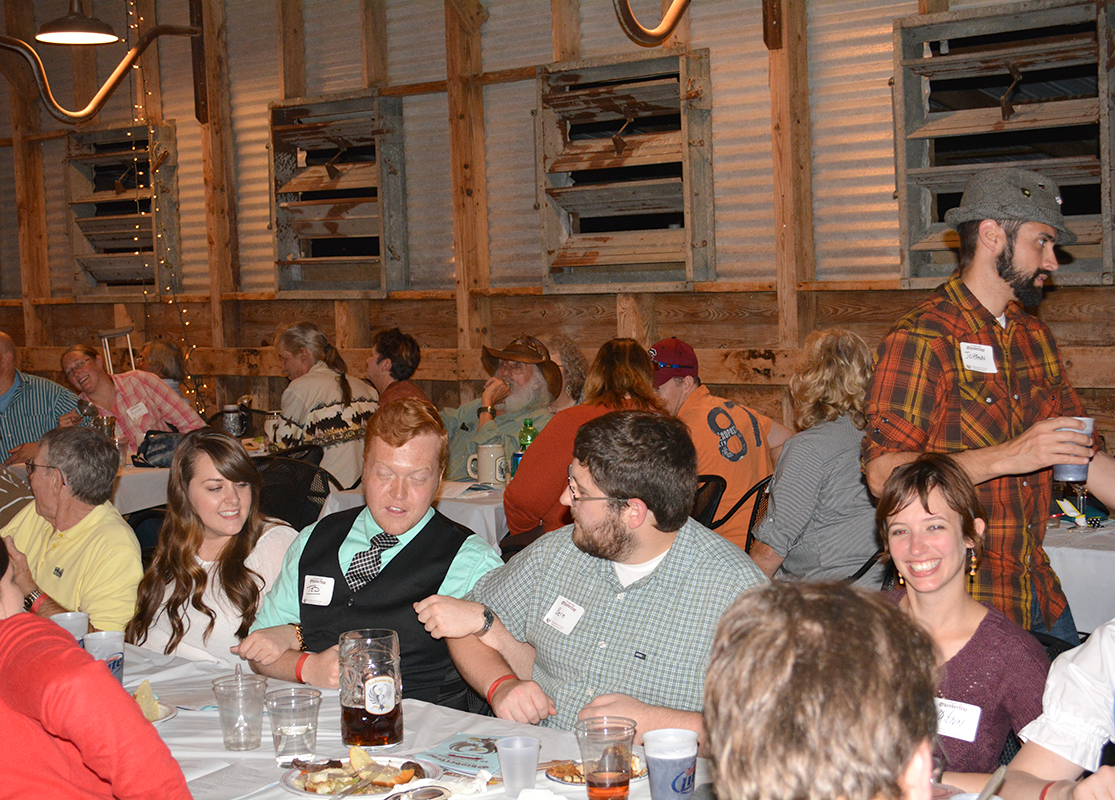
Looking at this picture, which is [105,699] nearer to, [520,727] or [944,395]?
[520,727]

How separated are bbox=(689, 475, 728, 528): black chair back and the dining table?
2020 mm

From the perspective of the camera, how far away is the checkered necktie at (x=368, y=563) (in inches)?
101

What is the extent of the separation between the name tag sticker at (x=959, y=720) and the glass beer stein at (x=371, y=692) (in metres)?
1.01

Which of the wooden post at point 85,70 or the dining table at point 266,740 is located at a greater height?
the wooden post at point 85,70

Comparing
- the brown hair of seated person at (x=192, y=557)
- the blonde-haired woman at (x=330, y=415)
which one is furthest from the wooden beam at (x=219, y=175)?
the brown hair of seated person at (x=192, y=557)

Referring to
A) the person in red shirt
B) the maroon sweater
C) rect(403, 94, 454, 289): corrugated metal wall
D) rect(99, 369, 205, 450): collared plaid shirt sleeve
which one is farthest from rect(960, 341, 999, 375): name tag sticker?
rect(403, 94, 454, 289): corrugated metal wall

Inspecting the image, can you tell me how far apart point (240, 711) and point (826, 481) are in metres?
2.21

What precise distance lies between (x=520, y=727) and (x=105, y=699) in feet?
3.10

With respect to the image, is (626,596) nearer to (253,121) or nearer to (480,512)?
(480,512)

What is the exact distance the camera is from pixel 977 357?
268 cm

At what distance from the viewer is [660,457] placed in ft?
7.48

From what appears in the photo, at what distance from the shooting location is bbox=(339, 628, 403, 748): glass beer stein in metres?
1.97

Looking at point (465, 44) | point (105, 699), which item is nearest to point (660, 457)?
point (105, 699)

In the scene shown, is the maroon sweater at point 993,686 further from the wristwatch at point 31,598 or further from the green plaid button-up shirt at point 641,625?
the wristwatch at point 31,598
